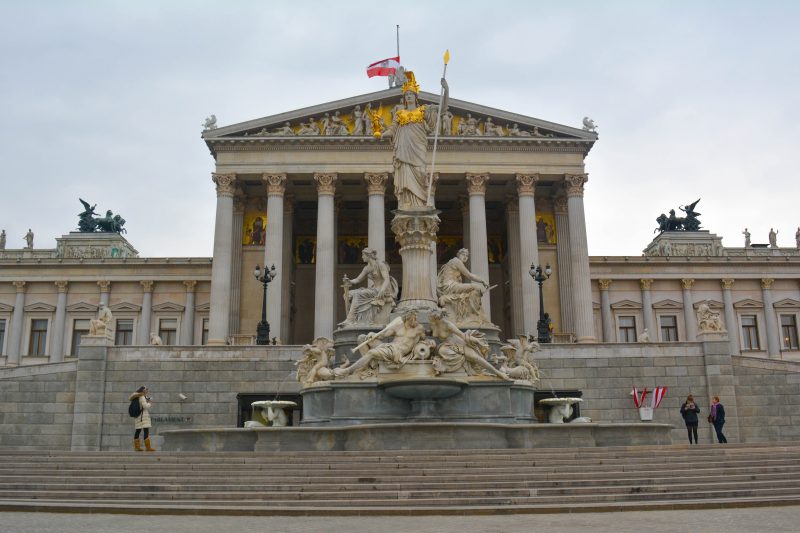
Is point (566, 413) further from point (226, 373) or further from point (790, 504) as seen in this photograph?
Answer: point (226, 373)

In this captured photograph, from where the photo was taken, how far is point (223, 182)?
50.6 metres

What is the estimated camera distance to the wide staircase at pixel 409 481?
40.6 feet

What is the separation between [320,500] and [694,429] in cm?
1636

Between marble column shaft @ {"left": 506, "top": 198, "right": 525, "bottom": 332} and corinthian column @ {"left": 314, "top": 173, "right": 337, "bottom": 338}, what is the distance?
12.0 metres

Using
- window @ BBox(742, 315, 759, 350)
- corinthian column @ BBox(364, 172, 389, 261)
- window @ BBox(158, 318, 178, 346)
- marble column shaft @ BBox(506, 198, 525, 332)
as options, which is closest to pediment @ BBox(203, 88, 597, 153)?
corinthian column @ BBox(364, 172, 389, 261)

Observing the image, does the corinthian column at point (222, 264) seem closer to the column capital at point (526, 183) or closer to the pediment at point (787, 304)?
the column capital at point (526, 183)

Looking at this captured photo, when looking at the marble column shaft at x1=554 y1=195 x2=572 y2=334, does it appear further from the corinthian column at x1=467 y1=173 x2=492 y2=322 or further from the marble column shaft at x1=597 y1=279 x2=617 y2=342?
the marble column shaft at x1=597 y1=279 x2=617 y2=342

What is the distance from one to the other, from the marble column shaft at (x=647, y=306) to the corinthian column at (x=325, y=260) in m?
26.9

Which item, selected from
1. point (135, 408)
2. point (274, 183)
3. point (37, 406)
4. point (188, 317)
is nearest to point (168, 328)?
point (188, 317)

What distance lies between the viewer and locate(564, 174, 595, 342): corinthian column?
49.2 meters

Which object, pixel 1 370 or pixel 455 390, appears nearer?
pixel 455 390

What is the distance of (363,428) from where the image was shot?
1705 centimetres

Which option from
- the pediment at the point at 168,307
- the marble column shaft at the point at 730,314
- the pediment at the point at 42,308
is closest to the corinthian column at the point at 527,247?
the marble column shaft at the point at 730,314

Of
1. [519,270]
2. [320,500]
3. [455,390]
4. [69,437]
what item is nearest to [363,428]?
[455,390]
